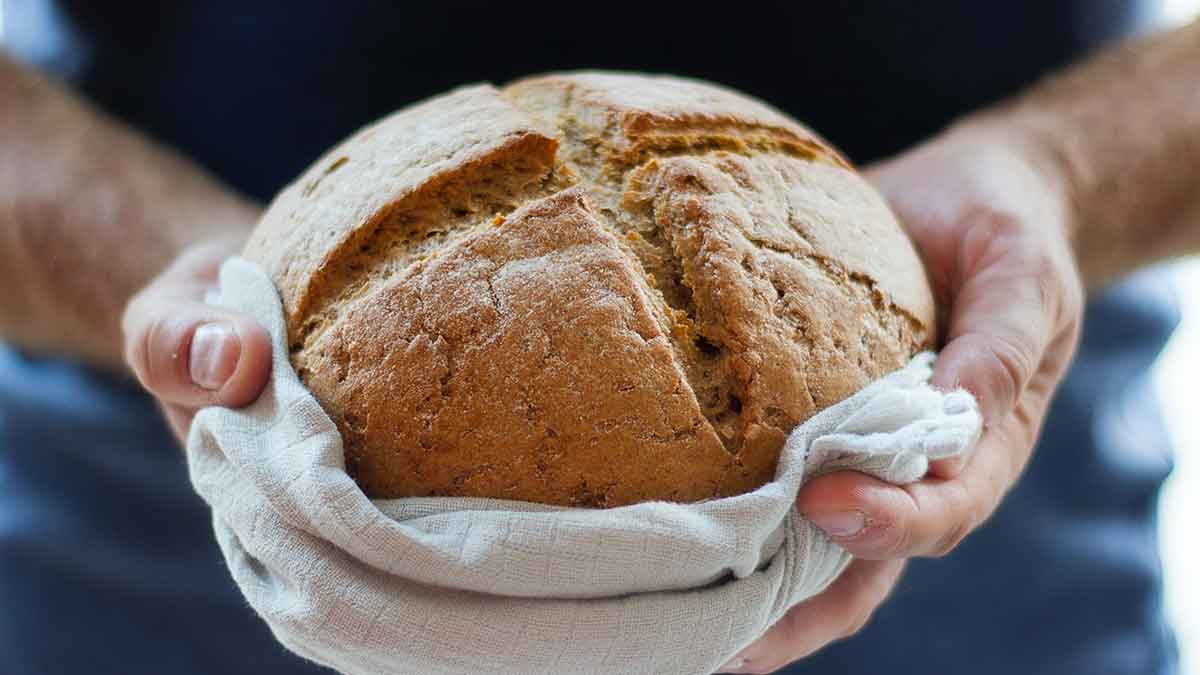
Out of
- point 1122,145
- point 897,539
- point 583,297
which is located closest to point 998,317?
point 897,539

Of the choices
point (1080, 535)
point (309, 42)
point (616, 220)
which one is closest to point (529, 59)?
point (309, 42)

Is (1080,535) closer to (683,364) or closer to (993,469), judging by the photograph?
(993,469)

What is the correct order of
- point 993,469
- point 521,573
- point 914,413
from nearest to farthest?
point 521,573, point 914,413, point 993,469

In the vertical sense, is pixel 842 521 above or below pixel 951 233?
below

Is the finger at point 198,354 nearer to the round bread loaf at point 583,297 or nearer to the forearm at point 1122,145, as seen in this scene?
the round bread loaf at point 583,297

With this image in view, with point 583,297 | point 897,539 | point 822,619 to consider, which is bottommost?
point 822,619

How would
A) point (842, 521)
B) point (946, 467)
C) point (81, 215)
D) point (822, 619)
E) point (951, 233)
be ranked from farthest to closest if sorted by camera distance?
1. point (81, 215)
2. point (951, 233)
3. point (822, 619)
4. point (946, 467)
5. point (842, 521)

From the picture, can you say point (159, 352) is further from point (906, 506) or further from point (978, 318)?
point (978, 318)

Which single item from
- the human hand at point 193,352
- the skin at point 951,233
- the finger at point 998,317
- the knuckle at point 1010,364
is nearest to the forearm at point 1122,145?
the skin at point 951,233
